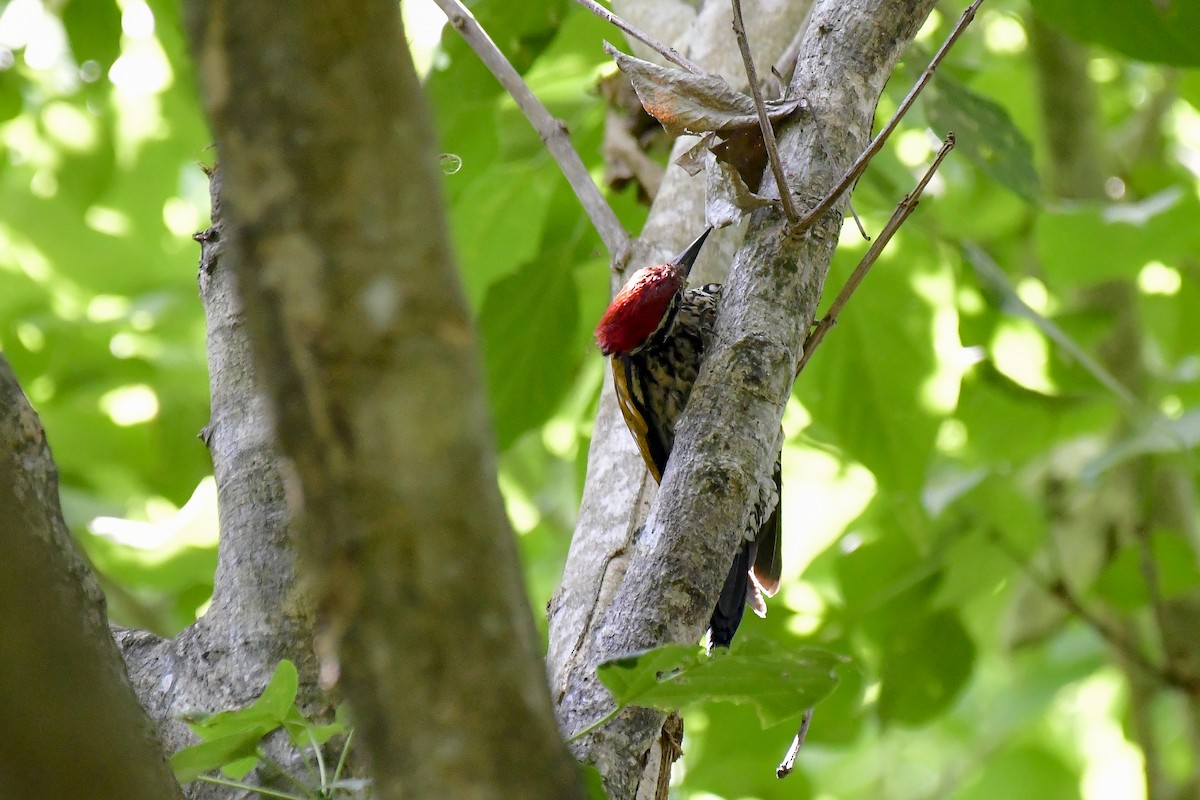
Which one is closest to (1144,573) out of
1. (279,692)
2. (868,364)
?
(868,364)

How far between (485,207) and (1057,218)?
4.98 feet

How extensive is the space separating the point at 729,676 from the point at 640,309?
124 cm

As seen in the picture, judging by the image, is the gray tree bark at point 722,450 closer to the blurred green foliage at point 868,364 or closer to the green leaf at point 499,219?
the blurred green foliage at point 868,364

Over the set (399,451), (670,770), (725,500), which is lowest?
(670,770)

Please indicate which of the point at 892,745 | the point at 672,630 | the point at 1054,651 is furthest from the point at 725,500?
the point at 892,745

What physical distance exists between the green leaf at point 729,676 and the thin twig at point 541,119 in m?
1.02

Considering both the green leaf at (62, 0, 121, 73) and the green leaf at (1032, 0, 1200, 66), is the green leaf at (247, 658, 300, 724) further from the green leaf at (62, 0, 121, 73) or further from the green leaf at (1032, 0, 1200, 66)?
the green leaf at (62, 0, 121, 73)

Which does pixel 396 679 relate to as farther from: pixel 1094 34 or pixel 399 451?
pixel 1094 34

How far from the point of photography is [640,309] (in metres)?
2.23

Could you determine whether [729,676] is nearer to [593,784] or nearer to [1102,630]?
[593,784]

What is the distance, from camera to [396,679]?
2.23ft

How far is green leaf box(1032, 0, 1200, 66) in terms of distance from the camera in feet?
7.63

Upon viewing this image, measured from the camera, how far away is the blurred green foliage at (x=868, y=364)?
9.31ft

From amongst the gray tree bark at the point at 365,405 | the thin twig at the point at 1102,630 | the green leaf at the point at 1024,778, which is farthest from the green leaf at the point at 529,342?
the green leaf at the point at 1024,778
